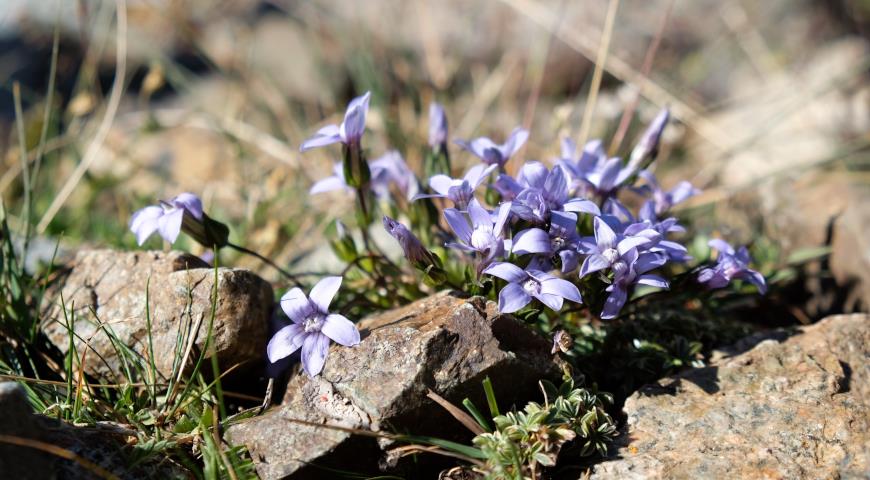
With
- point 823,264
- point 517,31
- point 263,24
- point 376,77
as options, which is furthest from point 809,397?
point 263,24

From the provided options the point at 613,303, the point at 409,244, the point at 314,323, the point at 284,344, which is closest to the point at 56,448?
the point at 284,344

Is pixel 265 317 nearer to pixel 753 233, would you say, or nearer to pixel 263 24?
pixel 753 233

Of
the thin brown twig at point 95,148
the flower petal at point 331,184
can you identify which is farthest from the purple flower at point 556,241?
the thin brown twig at point 95,148

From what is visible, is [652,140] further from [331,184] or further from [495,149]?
[331,184]

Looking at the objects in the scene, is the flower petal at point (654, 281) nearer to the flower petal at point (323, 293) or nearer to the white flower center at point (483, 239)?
the white flower center at point (483, 239)

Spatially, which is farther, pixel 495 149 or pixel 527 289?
pixel 495 149

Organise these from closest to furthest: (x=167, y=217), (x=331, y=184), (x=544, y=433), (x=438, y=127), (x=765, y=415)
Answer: (x=544, y=433) < (x=765, y=415) < (x=167, y=217) < (x=331, y=184) < (x=438, y=127)
